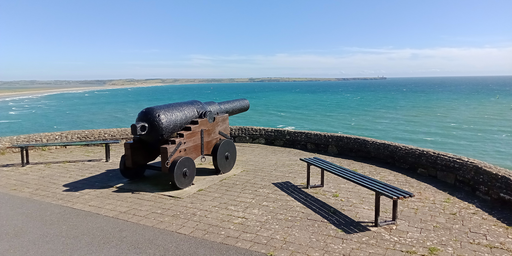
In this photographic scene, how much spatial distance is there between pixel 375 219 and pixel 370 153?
419 cm

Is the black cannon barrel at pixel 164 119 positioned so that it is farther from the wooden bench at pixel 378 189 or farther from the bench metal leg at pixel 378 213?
the bench metal leg at pixel 378 213

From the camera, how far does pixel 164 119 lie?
6.27 meters

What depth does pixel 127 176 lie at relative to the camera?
6.80 meters

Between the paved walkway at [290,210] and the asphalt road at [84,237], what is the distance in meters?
0.19

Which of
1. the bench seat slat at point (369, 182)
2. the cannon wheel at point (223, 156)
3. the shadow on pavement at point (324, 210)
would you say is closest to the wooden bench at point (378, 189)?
the bench seat slat at point (369, 182)

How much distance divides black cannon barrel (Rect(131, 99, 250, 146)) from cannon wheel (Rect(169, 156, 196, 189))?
0.63 meters

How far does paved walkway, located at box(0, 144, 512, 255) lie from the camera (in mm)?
4105

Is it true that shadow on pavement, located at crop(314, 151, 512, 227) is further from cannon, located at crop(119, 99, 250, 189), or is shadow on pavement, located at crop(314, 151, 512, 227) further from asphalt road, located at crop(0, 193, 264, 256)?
asphalt road, located at crop(0, 193, 264, 256)

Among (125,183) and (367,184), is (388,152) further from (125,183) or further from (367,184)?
(125,183)

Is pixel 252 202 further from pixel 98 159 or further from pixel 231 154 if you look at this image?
pixel 98 159

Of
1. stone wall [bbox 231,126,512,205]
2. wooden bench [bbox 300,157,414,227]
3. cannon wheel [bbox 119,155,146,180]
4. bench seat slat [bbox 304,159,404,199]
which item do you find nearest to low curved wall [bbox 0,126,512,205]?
stone wall [bbox 231,126,512,205]

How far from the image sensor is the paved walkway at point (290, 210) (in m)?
4.11

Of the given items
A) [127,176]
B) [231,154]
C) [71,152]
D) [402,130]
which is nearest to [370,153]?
[231,154]

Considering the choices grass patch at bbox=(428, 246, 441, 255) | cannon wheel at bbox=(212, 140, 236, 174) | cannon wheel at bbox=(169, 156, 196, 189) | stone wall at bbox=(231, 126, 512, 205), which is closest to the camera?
grass patch at bbox=(428, 246, 441, 255)
